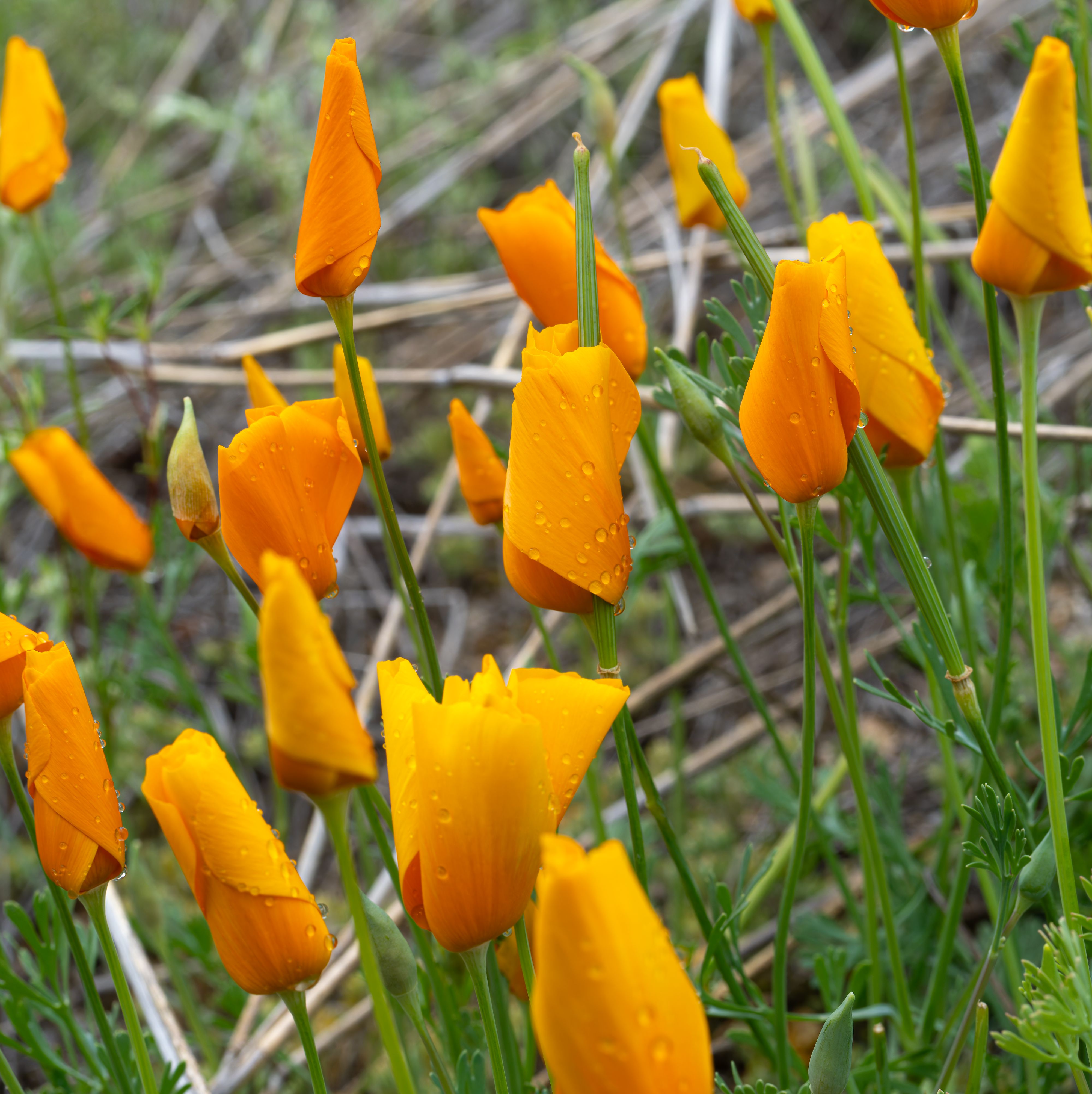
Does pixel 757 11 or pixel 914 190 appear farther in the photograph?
pixel 757 11

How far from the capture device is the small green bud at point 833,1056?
0.50 metres

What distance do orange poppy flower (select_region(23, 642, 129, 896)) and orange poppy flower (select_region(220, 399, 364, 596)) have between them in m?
0.10

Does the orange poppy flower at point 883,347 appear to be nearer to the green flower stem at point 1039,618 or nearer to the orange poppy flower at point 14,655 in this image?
the green flower stem at point 1039,618

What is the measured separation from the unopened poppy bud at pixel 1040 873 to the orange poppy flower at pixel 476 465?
363 mm

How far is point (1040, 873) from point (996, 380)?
27 centimetres

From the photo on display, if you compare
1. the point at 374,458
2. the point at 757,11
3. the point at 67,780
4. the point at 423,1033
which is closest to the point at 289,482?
the point at 374,458

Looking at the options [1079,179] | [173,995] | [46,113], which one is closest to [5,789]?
[173,995]

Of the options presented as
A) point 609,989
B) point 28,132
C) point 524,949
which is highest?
point 28,132

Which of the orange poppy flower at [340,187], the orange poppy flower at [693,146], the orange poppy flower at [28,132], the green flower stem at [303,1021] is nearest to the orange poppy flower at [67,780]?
the green flower stem at [303,1021]

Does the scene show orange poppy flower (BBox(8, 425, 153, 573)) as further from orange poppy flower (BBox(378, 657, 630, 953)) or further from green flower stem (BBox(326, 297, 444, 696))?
orange poppy flower (BBox(378, 657, 630, 953))

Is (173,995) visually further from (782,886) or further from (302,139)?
(302,139)

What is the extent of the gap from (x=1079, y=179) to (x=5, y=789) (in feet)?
6.08

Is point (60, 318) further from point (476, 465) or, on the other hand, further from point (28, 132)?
point (476, 465)

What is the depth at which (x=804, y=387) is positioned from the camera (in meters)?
0.48
